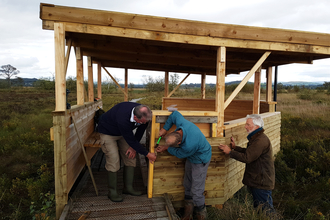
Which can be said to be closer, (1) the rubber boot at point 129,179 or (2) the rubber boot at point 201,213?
(2) the rubber boot at point 201,213

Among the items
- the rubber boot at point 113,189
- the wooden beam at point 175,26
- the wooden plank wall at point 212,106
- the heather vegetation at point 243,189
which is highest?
the wooden beam at point 175,26

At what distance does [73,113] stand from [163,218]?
7.06ft

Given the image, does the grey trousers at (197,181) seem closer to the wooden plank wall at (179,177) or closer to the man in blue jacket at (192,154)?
the man in blue jacket at (192,154)

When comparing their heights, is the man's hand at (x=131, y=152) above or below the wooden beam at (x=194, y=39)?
below

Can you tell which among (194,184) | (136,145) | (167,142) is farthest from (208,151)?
(136,145)

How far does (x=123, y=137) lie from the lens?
3.36m

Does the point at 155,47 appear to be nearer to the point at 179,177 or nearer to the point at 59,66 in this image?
the point at 59,66

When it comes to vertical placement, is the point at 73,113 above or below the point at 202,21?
below

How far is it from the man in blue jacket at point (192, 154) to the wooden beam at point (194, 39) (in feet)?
4.20

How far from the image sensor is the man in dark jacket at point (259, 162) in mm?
3311

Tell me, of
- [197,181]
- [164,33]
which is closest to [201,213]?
[197,181]

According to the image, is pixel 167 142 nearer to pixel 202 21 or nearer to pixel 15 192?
pixel 202 21

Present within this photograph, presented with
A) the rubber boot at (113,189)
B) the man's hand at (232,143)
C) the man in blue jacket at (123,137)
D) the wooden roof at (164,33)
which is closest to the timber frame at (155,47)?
the wooden roof at (164,33)

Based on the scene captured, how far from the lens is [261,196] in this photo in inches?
135
